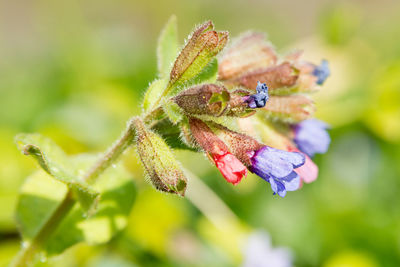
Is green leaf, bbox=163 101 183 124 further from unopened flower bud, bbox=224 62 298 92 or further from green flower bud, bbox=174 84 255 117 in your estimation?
unopened flower bud, bbox=224 62 298 92

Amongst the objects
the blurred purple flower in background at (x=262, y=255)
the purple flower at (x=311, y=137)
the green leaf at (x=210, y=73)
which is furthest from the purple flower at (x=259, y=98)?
the blurred purple flower in background at (x=262, y=255)

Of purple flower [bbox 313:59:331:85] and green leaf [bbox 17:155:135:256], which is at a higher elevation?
purple flower [bbox 313:59:331:85]

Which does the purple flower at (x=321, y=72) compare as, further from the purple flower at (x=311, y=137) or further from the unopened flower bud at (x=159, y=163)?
the unopened flower bud at (x=159, y=163)

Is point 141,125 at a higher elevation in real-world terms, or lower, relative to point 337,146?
lower

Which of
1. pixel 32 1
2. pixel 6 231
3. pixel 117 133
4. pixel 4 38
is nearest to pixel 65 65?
pixel 117 133

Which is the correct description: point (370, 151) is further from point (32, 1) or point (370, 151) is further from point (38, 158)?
point (32, 1)

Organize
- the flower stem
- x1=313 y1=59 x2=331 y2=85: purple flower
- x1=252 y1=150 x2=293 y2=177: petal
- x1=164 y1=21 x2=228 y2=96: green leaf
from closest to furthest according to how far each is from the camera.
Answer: x1=252 y1=150 x2=293 y2=177: petal
x1=164 y1=21 x2=228 y2=96: green leaf
the flower stem
x1=313 y1=59 x2=331 y2=85: purple flower

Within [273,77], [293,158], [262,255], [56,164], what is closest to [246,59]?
[273,77]

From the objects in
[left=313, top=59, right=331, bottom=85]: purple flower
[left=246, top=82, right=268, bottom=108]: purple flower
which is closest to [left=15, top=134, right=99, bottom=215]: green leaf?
[left=246, top=82, right=268, bottom=108]: purple flower
